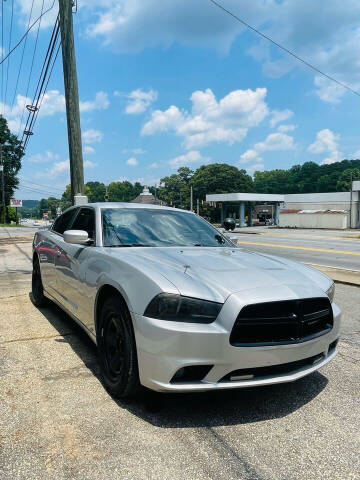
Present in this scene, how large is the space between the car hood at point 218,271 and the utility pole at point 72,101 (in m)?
6.75

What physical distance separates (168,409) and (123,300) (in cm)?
83

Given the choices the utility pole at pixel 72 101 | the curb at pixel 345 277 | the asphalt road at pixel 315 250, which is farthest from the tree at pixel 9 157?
the curb at pixel 345 277

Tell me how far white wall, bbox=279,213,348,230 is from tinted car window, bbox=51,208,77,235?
51.7m

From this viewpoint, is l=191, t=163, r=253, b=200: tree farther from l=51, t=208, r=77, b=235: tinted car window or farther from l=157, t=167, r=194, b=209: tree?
l=51, t=208, r=77, b=235: tinted car window

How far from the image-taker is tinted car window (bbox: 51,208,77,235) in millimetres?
4770

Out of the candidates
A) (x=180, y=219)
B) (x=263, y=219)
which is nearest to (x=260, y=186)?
(x=263, y=219)

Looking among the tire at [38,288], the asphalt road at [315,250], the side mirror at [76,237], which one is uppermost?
the side mirror at [76,237]

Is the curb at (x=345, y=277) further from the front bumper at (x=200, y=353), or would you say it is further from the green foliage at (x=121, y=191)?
the green foliage at (x=121, y=191)

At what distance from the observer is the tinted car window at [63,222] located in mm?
4770

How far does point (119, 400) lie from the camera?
2.77m

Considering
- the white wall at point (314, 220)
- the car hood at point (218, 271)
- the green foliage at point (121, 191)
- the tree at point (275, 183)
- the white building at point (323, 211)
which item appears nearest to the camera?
the car hood at point (218, 271)

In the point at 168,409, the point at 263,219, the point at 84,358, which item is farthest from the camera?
the point at 263,219

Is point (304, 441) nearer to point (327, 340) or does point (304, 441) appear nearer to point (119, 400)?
point (327, 340)

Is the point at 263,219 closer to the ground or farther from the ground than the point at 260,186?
closer to the ground
